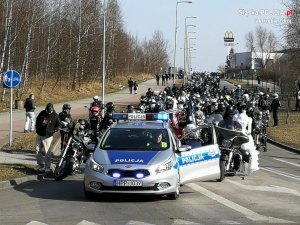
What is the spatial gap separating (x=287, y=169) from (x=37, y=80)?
41.9 m

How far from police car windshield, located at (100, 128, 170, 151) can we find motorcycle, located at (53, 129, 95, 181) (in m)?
1.66

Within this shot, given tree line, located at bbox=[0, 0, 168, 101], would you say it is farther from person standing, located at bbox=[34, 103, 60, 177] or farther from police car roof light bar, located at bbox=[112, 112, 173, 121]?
police car roof light bar, located at bbox=[112, 112, 173, 121]

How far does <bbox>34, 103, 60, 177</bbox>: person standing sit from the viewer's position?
14.6 metres

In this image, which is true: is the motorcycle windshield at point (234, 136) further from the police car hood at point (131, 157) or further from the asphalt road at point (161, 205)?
the police car hood at point (131, 157)

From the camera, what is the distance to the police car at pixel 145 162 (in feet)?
34.3

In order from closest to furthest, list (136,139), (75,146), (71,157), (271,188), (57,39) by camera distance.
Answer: (136,139) → (271,188) → (71,157) → (75,146) → (57,39)

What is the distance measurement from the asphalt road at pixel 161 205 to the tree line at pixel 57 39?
30651 millimetres

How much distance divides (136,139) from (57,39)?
41.5 m

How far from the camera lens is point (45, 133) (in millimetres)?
14703

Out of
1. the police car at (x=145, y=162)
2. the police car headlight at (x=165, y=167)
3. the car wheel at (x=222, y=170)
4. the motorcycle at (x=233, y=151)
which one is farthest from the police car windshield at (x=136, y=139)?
the motorcycle at (x=233, y=151)

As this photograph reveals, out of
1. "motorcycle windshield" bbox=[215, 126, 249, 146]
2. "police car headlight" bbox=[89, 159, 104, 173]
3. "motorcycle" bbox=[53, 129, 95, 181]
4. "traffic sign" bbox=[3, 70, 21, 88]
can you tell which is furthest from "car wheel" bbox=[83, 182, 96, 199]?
"traffic sign" bbox=[3, 70, 21, 88]

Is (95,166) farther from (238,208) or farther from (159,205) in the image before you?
(238,208)

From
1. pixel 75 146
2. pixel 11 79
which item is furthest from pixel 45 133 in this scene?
pixel 11 79

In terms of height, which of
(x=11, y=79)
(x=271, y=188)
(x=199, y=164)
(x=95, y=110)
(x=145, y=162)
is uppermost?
(x=11, y=79)
